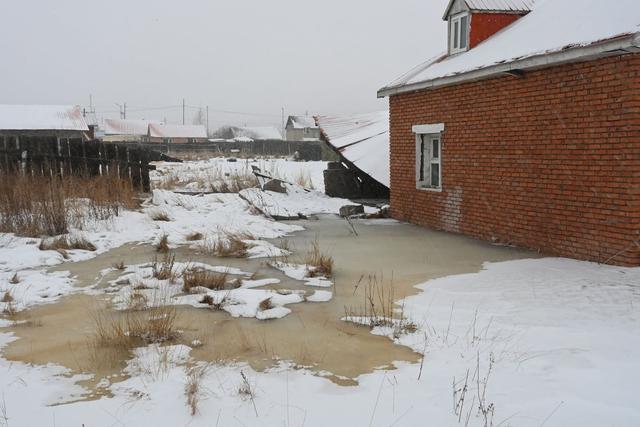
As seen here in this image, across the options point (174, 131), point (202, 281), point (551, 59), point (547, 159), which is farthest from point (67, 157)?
point (174, 131)

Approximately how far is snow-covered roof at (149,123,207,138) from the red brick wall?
6255 centimetres

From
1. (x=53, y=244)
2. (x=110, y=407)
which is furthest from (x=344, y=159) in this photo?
(x=110, y=407)

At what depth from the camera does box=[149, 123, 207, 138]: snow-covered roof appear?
6919cm

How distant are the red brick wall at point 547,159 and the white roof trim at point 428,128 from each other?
0.14 metres

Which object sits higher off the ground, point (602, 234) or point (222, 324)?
point (602, 234)

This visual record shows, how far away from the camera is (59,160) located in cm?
1266

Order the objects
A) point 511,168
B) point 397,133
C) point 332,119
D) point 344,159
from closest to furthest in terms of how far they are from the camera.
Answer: point 511,168 < point 397,133 < point 344,159 < point 332,119

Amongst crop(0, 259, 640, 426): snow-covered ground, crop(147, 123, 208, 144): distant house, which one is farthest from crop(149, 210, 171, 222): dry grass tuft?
crop(147, 123, 208, 144): distant house

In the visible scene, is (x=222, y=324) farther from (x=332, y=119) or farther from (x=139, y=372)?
(x=332, y=119)

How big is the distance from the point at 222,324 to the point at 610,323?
3.46 meters

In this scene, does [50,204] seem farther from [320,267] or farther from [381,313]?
[381,313]

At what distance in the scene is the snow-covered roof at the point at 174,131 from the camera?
227ft

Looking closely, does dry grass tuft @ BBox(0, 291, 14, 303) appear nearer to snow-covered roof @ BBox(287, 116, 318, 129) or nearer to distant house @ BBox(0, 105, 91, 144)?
distant house @ BBox(0, 105, 91, 144)

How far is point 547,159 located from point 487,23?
13.0 ft
